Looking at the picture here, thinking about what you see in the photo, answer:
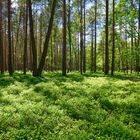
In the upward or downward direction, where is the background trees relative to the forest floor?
upward

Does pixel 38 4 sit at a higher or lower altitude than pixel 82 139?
higher

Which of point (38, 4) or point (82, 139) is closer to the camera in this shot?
point (82, 139)

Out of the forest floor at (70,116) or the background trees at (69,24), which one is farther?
the background trees at (69,24)

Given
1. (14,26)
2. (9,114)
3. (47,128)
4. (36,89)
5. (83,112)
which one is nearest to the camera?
(47,128)

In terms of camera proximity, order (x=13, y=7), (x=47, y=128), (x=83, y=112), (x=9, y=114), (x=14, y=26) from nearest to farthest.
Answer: (x=47, y=128), (x=9, y=114), (x=83, y=112), (x=13, y=7), (x=14, y=26)

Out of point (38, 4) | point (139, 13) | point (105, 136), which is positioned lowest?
point (105, 136)

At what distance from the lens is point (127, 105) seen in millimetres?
12414

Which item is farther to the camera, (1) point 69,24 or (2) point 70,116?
(1) point 69,24

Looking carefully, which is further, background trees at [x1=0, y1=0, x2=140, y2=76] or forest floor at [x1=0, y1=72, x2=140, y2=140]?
background trees at [x1=0, y1=0, x2=140, y2=76]

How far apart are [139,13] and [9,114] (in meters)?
27.6

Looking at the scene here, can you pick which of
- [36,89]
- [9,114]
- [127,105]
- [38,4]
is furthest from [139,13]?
[9,114]

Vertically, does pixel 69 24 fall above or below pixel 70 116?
above

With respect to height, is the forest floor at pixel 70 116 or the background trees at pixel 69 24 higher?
the background trees at pixel 69 24

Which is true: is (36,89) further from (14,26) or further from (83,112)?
(14,26)
